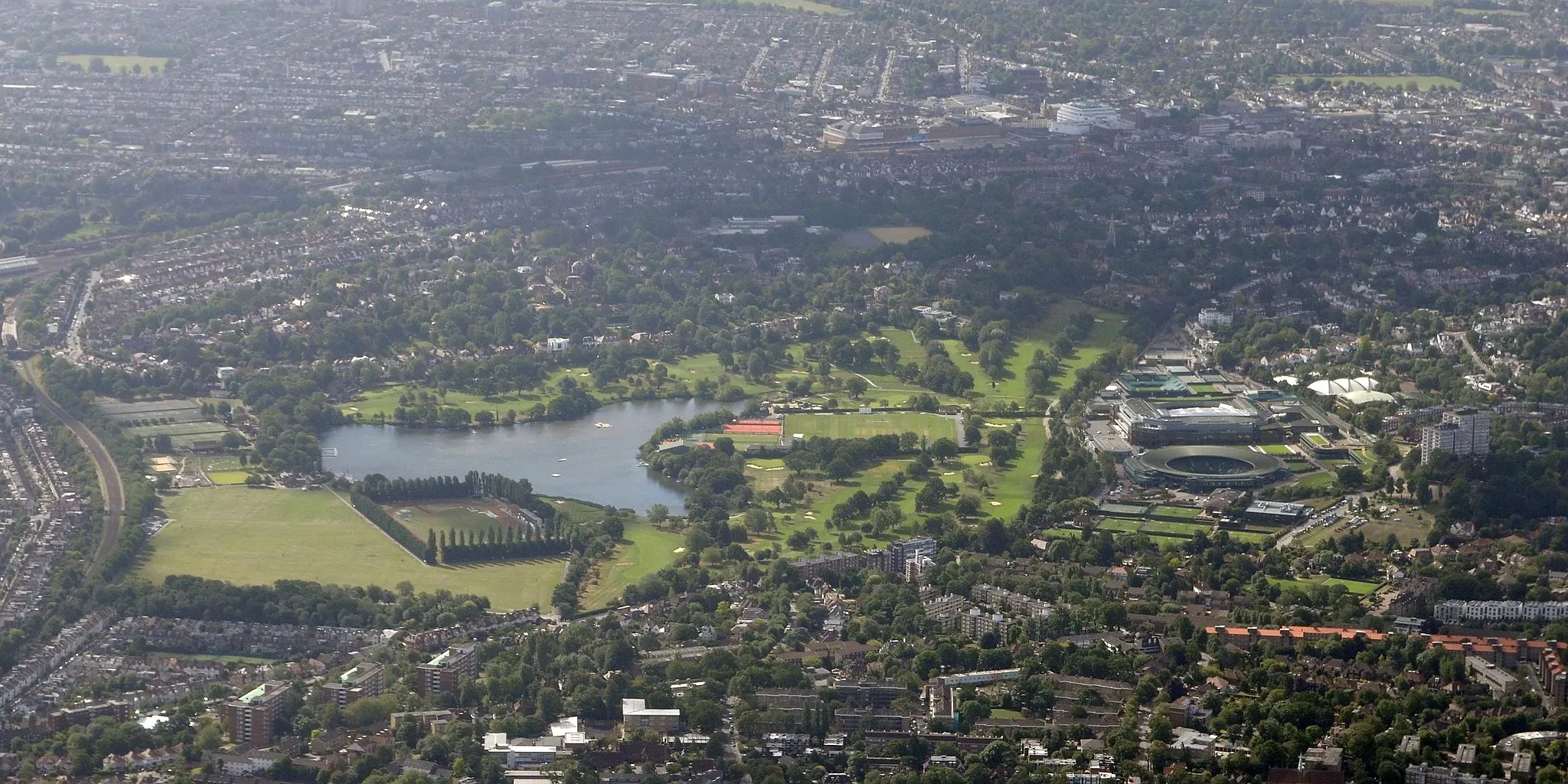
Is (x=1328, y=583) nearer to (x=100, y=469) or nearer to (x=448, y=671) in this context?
(x=448, y=671)

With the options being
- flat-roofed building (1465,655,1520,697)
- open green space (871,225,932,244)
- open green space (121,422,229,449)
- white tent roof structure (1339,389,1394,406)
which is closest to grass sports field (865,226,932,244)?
open green space (871,225,932,244)

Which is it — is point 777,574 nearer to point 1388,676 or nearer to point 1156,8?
point 1388,676

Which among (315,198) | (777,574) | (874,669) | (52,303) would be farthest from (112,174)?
(874,669)

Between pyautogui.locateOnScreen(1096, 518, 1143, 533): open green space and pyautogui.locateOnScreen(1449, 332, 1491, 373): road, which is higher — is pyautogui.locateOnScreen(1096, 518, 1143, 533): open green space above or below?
above

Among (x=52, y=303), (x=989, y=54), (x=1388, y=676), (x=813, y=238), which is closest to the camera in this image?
(x=1388, y=676)

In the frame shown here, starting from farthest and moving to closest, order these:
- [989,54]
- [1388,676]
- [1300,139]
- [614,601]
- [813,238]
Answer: [989,54], [1300,139], [813,238], [614,601], [1388,676]

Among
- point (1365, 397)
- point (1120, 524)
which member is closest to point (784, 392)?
point (1365, 397)

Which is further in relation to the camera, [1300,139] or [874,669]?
[1300,139]

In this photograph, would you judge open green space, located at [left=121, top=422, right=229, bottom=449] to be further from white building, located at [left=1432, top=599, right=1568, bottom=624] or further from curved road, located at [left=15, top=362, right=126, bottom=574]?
white building, located at [left=1432, top=599, right=1568, bottom=624]
